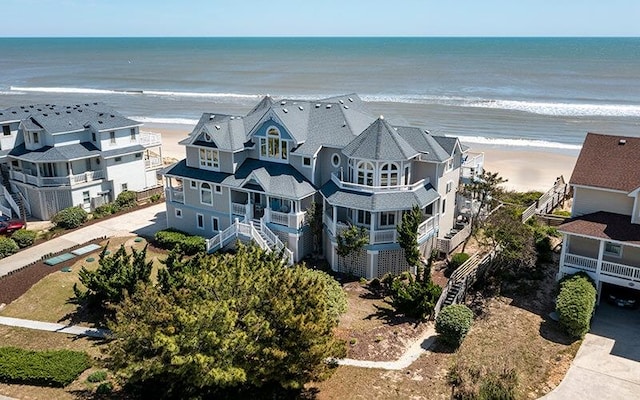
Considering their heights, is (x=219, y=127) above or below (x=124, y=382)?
above

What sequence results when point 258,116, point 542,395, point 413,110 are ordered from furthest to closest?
point 413,110, point 258,116, point 542,395

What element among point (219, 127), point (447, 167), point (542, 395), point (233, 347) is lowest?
point (542, 395)

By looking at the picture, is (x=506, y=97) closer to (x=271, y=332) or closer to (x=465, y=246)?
(x=465, y=246)

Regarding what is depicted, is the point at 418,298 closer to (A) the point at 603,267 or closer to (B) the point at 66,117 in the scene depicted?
(A) the point at 603,267

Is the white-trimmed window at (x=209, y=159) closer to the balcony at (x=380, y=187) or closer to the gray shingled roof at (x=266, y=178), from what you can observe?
the gray shingled roof at (x=266, y=178)

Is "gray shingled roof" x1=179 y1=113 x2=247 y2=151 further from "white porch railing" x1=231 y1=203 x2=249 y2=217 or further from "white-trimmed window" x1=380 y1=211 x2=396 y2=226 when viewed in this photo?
"white-trimmed window" x1=380 y1=211 x2=396 y2=226

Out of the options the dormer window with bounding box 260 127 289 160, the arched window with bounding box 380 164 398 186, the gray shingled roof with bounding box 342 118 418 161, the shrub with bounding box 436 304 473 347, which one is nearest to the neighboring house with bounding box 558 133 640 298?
the shrub with bounding box 436 304 473 347

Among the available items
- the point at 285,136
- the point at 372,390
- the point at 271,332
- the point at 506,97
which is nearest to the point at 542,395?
the point at 372,390

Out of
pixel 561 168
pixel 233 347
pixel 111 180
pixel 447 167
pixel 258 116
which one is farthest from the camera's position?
pixel 561 168
